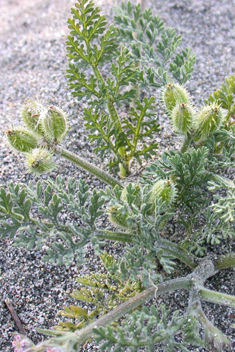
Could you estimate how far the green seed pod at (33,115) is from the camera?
7.29 feet

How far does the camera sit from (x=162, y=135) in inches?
116

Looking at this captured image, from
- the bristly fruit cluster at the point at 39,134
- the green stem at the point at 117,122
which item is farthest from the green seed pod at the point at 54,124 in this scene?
the green stem at the point at 117,122

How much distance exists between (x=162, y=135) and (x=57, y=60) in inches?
51.5

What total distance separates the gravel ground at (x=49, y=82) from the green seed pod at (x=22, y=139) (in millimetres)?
555

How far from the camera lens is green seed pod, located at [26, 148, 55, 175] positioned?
2072 millimetres

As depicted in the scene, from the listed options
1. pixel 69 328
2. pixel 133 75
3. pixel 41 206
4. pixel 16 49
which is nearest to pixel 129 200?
pixel 41 206

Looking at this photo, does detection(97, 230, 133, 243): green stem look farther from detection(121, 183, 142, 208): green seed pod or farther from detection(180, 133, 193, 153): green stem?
detection(180, 133, 193, 153): green stem

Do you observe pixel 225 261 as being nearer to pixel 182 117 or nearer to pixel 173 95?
pixel 182 117

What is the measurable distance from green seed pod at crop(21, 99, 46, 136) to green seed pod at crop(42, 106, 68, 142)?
6 cm

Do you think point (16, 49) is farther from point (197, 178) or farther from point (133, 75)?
point (197, 178)

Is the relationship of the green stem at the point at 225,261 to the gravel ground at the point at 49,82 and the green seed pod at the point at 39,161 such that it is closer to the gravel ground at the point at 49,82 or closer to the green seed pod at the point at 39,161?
the gravel ground at the point at 49,82

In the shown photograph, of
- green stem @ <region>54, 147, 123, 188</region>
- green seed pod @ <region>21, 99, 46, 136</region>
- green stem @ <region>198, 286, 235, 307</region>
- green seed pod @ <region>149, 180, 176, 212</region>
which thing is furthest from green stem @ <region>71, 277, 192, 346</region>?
green seed pod @ <region>21, 99, 46, 136</region>

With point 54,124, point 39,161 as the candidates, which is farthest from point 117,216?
point 54,124

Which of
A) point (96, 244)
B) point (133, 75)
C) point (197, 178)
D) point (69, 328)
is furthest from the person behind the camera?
point (133, 75)
